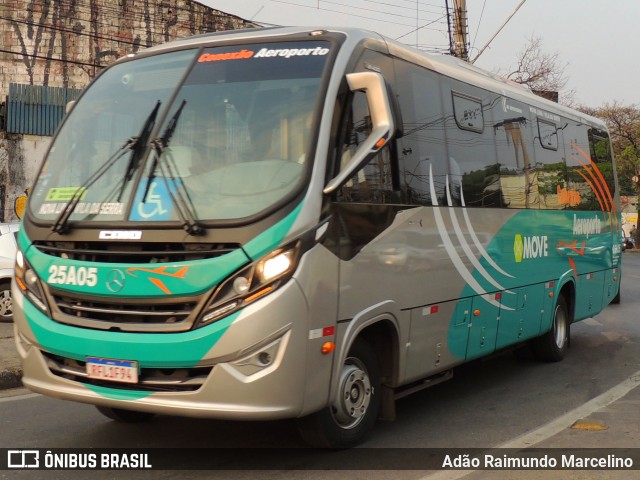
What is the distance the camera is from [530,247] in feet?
29.5

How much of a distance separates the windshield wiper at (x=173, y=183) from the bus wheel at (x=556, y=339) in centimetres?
613

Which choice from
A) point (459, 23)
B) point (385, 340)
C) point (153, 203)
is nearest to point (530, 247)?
point (385, 340)

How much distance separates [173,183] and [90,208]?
62 centimetres

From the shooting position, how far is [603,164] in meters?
12.3

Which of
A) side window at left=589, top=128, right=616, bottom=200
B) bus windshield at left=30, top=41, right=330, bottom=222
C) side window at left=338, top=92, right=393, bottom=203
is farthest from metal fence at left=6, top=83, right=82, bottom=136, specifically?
side window at left=338, top=92, right=393, bottom=203

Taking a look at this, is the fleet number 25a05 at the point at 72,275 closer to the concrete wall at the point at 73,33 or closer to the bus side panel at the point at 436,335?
the bus side panel at the point at 436,335

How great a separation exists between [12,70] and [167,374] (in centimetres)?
2903

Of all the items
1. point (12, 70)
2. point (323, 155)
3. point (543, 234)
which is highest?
point (12, 70)

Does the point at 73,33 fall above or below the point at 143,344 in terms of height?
above

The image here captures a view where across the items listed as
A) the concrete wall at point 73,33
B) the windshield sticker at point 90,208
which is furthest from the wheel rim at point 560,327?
the concrete wall at point 73,33

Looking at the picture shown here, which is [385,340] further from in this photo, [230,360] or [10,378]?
[10,378]

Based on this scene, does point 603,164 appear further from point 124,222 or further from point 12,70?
point 12,70

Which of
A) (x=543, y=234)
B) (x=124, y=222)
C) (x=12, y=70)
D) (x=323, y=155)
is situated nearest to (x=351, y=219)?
(x=323, y=155)

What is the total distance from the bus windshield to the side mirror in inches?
10.2
